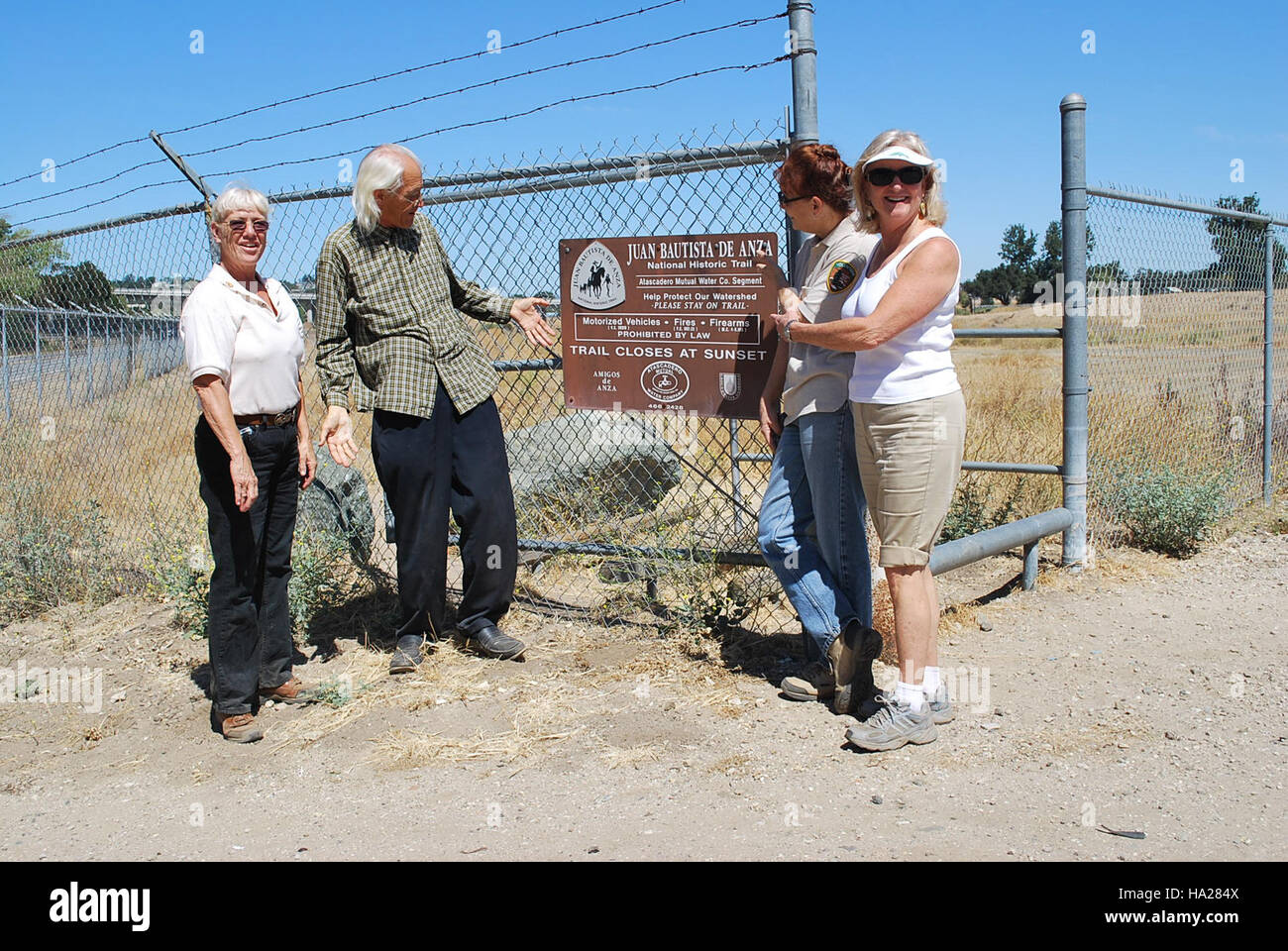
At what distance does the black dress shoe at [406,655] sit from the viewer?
15.3 ft

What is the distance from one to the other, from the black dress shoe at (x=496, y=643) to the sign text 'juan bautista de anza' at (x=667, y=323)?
111 cm

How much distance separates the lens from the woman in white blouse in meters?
3.92

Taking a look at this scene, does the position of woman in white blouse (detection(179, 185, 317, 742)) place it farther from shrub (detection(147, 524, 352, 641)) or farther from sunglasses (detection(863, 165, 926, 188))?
sunglasses (detection(863, 165, 926, 188))

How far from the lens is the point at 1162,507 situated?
6.16 metres

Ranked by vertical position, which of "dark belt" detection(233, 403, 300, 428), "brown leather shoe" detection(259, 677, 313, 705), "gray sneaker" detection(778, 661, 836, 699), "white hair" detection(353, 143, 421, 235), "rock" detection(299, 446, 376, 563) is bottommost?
"brown leather shoe" detection(259, 677, 313, 705)

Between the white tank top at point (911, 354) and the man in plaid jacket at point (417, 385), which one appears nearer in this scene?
the white tank top at point (911, 354)

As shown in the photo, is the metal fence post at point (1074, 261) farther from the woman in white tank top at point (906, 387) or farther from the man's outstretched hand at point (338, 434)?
the man's outstretched hand at point (338, 434)

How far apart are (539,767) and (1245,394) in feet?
22.2

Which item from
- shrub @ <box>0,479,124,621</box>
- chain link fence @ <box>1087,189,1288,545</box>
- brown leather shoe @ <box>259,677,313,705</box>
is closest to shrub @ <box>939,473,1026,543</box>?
chain link fence @ <box>1087,189,1288,545</box>

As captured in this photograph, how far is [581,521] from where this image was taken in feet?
18.8

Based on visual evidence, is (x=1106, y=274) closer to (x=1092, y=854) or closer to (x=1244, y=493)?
(x=1244, y=493)

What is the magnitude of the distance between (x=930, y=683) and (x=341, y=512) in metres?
3.36

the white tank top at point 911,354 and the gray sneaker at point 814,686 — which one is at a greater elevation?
the white tank top at point 911,354

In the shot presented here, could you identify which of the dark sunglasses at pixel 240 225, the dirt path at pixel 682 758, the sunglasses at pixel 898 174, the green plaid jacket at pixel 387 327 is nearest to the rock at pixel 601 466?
the dirt path at pixel 682 758
